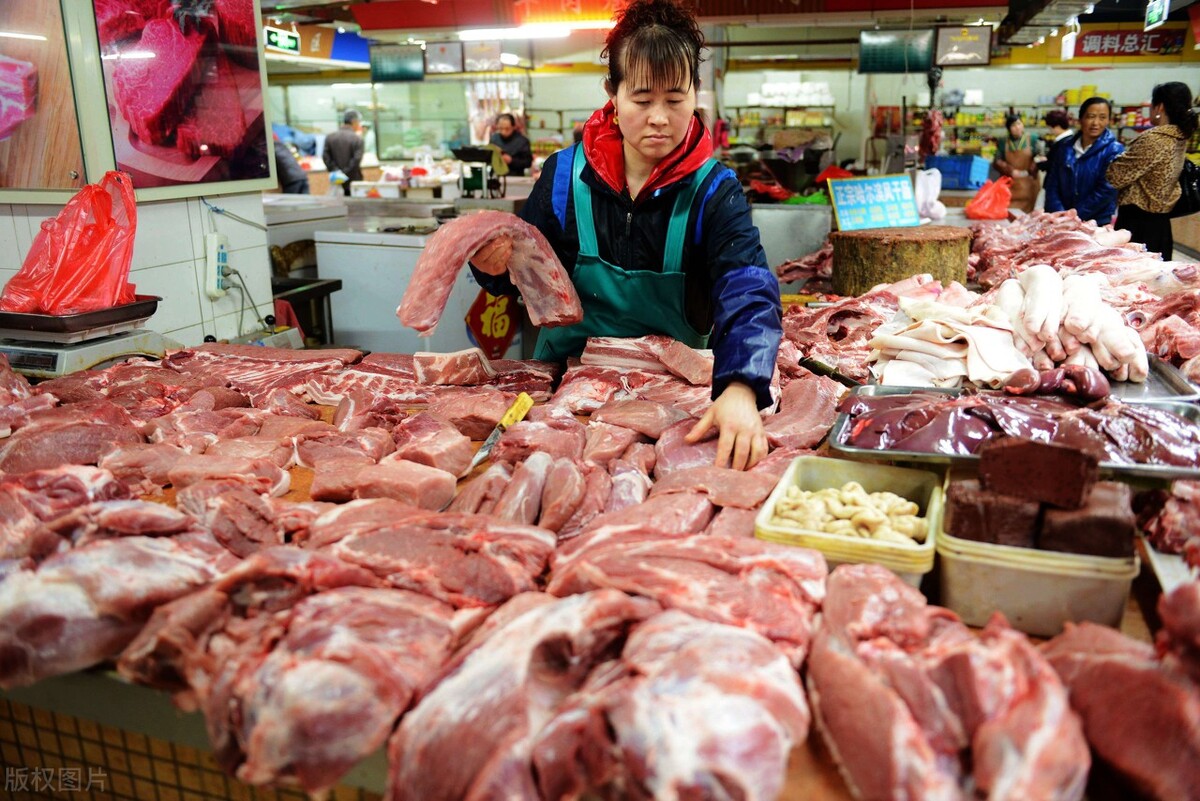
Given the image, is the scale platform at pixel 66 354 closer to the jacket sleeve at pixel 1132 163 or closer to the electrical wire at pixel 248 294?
the electrical wire at pixel 248 294

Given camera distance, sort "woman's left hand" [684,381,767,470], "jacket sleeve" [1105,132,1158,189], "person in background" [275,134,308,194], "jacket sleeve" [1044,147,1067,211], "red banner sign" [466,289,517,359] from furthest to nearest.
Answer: "person in background" [275,134,308,194] → "jacket sleeve" [1044,147,1067,211] → "jacket sleeve" [1105,132,1158,189] → "red banner sign" [466,289,517,359] → "woman's left hand" [684,381,767,470]

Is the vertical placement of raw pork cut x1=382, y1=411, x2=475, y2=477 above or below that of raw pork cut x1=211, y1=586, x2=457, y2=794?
above

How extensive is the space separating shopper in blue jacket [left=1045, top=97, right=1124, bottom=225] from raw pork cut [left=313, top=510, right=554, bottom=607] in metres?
7.64

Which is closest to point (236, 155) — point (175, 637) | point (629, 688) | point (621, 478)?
point (621, 478)

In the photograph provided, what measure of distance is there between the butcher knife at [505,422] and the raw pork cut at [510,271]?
0.36m

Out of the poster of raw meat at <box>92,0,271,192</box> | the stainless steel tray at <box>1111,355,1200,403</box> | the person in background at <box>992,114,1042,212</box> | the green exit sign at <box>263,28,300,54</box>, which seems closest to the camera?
the stainless steel tray at <box>1111,355,1200,403</box>

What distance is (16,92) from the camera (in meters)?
4.27

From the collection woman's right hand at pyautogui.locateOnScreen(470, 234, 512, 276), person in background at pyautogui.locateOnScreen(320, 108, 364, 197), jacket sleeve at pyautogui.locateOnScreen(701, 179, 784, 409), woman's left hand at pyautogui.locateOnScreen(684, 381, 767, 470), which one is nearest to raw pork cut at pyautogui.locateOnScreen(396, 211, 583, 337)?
woman's right hand at pyautogui.locateOnScreen(470, 234, 512, 276)

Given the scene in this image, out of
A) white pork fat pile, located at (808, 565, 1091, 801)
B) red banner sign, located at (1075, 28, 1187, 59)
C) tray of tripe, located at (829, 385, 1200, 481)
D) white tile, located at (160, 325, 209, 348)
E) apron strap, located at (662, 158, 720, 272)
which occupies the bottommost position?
white tile, located at (160, 325, 209, 348)

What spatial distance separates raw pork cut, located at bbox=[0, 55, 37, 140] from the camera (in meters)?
4.24

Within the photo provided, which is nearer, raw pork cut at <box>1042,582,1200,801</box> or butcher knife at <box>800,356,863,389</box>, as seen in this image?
raw pork cut at <box>1042,582,1200,801</box>

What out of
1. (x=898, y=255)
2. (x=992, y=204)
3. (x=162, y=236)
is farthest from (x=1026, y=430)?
(x=992, y=204)

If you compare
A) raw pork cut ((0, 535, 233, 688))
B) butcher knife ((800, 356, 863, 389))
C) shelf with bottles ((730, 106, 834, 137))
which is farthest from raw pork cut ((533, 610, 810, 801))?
shelf with bottles ((730, 106, 834, 137))

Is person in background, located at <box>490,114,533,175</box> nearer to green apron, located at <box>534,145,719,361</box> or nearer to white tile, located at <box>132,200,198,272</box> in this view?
white tile, located at <box>132,200,198,272</box>
